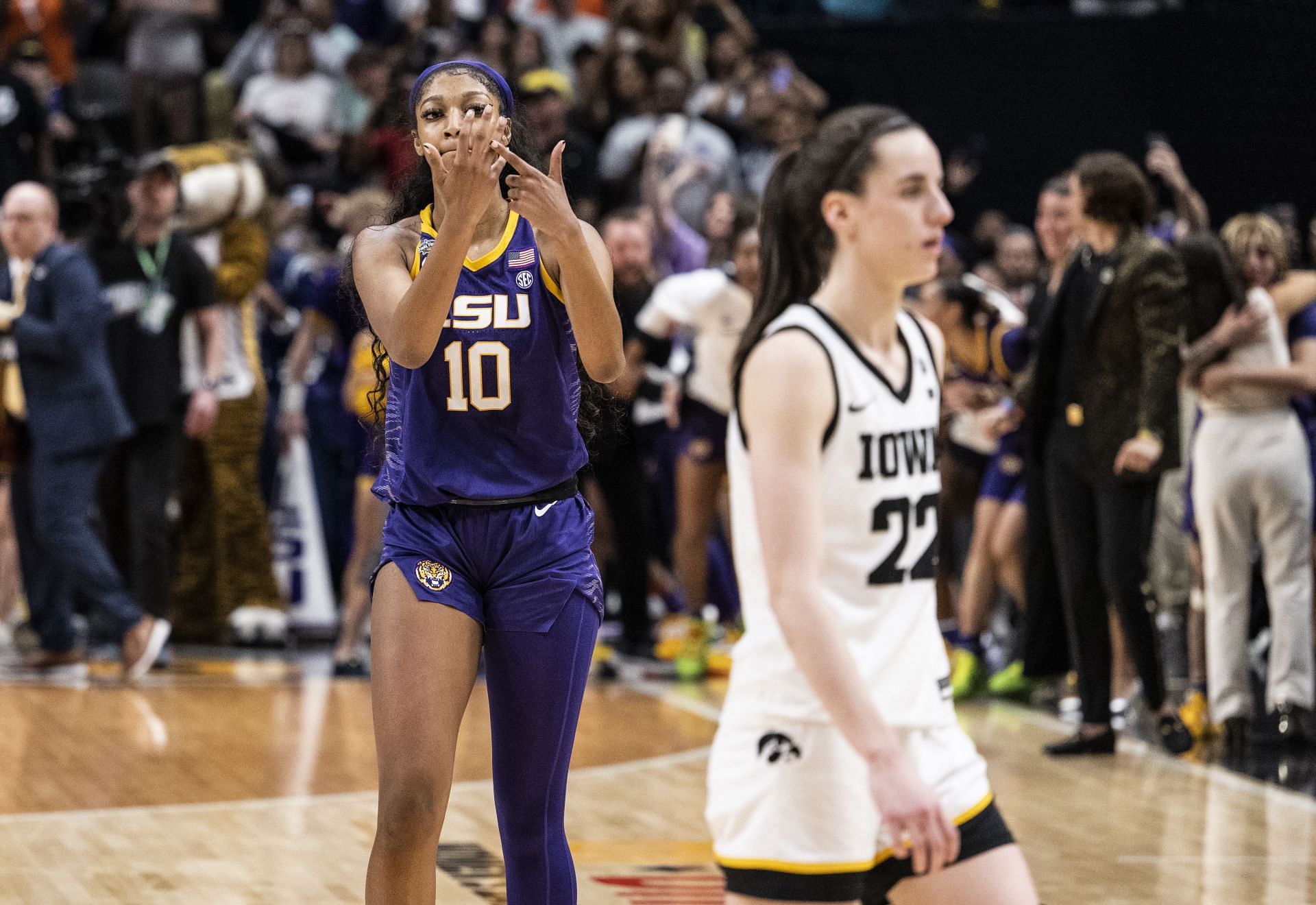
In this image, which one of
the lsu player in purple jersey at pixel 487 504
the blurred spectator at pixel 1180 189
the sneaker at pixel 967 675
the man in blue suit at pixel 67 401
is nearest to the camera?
the lsu player in purple jersey at pixel 487 504

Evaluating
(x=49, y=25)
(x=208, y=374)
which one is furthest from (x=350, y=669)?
(x=49, y=25)

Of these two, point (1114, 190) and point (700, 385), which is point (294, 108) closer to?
point (700, 385)

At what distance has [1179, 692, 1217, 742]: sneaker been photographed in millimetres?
7922

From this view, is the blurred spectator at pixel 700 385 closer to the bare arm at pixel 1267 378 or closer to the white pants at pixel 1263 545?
the bare arm at pixel 1267 378

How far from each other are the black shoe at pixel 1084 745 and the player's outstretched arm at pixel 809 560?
484 cm

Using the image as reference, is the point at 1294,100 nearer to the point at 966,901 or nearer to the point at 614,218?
the point at 614,218

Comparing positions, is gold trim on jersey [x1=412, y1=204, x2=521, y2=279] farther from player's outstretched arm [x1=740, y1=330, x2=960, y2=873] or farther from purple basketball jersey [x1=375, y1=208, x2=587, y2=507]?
player's outstretched arm [x1=740, y1=330, x2=960, y2=873]

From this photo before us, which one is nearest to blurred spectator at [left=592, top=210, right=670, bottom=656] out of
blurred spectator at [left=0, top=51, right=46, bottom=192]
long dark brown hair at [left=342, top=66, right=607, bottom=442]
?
blurred spectator at [left=0, top=51, right=46, bottom=192]

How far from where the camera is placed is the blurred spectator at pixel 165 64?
13.3 metres

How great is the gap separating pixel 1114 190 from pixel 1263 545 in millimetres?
1620

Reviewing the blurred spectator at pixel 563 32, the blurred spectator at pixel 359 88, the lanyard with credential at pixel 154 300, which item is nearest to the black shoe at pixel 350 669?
the lanyard with credential at pixel 154 300

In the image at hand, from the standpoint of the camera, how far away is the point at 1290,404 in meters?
7.86

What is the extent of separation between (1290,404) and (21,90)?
322 inches

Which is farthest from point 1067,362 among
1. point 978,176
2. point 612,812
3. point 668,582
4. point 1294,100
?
point 978,176
